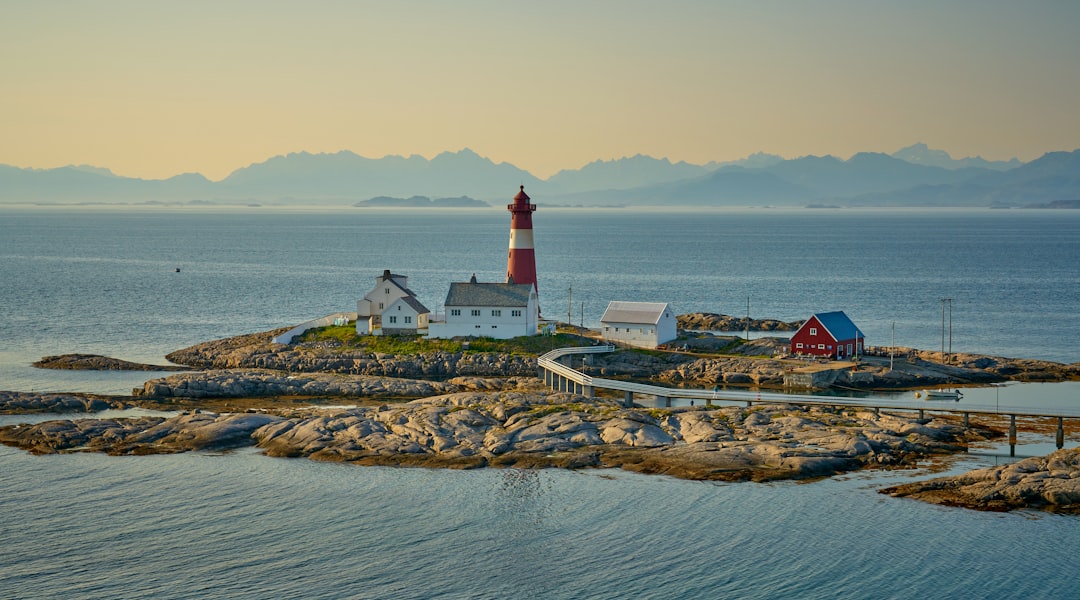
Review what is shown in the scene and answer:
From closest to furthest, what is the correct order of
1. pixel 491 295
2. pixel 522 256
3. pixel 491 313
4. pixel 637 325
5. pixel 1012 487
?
pixel 1012 487, pixel 637 325, pixel 491 313, pixel 491 295, pixel 522 256

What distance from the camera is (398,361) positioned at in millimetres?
69312

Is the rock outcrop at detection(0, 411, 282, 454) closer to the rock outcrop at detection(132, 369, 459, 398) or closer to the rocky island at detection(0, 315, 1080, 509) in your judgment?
the rocky island at detection(0, 315, 1080, 509)

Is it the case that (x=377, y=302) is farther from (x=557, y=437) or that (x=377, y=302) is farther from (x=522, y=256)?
(x=557, y=437)

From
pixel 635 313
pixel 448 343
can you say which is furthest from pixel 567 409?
pixel 635 313

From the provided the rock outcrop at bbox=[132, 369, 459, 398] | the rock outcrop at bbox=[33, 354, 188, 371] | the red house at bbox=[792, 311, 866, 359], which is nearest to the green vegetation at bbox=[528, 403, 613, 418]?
the rock outcrop at bbox=[132, 369, 459, 398]

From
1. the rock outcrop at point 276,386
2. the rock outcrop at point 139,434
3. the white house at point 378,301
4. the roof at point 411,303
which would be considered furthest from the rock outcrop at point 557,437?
the white house at point 378,301

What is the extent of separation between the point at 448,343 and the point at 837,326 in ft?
78.4

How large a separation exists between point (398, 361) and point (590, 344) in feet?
40.0

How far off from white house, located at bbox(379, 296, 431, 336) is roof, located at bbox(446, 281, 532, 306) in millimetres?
2547

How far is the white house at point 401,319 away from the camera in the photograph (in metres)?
74.9

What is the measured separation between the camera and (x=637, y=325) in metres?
73.8

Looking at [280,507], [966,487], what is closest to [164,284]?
[280,507]

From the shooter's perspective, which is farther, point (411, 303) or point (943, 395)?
point (411, 303)

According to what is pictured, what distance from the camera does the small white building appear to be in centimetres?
7581
